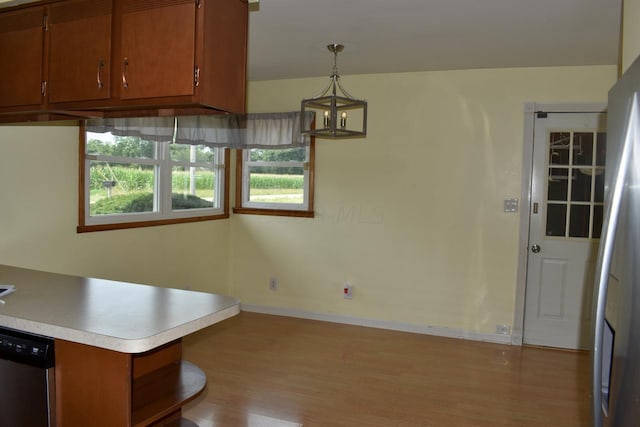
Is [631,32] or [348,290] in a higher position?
[631,32]

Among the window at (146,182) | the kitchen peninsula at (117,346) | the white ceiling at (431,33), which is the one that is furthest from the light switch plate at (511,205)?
the kitchen peninsula at (117,346)

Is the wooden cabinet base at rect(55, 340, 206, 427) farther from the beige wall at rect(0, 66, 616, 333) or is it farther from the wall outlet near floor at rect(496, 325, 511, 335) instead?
the wall outlet near floor at rect(496, 325, 511, 335)

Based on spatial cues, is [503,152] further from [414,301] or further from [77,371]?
[77,371]

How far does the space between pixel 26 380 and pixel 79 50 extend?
1405 mm

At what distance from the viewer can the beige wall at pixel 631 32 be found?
6.06 feet

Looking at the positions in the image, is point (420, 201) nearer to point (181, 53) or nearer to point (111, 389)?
point (181, 53)

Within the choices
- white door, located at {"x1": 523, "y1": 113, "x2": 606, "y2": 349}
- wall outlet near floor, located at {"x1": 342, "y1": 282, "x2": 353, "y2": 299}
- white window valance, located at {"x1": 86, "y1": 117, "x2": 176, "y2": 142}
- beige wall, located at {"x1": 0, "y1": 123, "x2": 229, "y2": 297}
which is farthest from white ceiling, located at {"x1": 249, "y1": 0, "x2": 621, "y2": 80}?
wall outlet near floor, located at {"x1": 342, "y1": 282, "x2": 353, "y2": 299}

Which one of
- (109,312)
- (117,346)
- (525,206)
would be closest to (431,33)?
(525,206)

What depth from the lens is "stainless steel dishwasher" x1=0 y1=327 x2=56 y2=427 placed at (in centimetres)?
174

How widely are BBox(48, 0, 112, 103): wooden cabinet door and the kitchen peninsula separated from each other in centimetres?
91

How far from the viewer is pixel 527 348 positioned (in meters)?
4.34

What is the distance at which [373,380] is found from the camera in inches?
139

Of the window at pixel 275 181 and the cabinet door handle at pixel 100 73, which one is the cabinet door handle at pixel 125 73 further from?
the window at pixel 275 181

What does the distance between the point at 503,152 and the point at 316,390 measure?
2.60m
